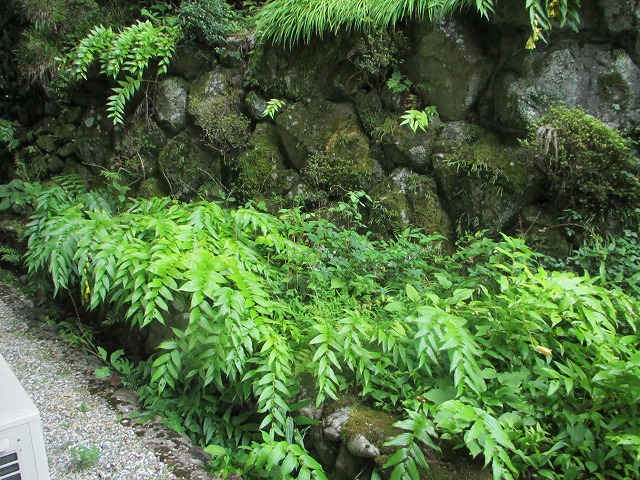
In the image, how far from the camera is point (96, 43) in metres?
5.11

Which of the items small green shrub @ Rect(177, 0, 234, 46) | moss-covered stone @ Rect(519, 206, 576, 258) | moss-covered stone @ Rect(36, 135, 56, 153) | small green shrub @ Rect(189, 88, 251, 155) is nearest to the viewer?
moss-covered stone @ Rect(519, 206, 576, 258)

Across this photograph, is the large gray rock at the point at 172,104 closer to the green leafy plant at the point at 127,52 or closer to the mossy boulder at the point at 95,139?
the green leafy plant at the point at 127,52

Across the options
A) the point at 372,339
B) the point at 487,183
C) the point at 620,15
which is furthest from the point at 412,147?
the point at 372,339

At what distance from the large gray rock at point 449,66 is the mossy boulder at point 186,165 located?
2.20m

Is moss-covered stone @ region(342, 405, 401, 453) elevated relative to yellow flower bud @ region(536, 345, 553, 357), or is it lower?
lower

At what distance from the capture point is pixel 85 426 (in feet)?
9.83

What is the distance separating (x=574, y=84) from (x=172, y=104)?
3.82 meters

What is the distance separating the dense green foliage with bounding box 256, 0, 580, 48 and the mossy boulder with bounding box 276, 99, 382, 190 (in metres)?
0.66

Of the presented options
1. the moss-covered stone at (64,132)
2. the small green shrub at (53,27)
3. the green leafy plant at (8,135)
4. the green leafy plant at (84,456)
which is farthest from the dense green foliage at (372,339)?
the green leafy plant at (8,135)

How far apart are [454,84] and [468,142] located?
509 millimetres

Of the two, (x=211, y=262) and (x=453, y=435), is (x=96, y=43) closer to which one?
(x=211, y=262)

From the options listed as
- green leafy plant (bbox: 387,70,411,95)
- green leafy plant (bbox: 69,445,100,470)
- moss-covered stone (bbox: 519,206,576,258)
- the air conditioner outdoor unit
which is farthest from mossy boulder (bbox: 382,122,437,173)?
the air conditioner outdoor unit

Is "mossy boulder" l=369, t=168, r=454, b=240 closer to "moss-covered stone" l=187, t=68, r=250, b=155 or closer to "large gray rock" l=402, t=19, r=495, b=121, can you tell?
"large gray rock" l=402, t=19, r=495, b=121

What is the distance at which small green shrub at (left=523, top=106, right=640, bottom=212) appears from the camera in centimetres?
332
